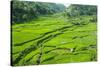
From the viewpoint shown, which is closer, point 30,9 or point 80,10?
point 30,9

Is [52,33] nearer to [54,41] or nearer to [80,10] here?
[54,41]

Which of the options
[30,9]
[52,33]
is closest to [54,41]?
[52,33]

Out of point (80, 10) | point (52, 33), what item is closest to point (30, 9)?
point (52, 33)

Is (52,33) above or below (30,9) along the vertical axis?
below

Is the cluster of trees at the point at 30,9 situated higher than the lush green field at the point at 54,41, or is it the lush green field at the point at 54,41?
the cluster of trees at the point at 30,9

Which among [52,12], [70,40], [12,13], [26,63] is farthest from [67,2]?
[26,63]

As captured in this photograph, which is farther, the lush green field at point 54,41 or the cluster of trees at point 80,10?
the cluster of trees at point 80,10
